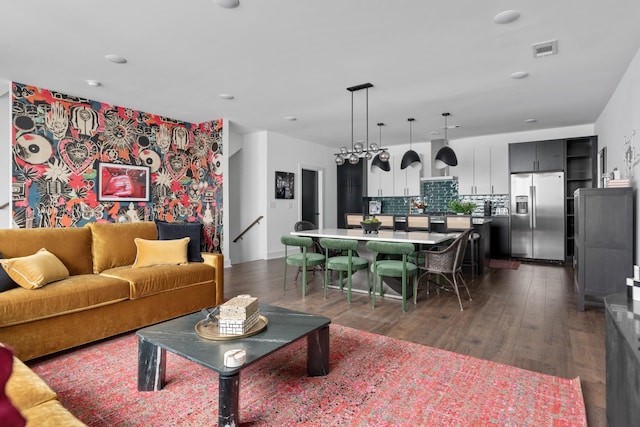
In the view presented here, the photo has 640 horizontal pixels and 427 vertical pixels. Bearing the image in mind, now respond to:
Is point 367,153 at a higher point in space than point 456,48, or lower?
lower

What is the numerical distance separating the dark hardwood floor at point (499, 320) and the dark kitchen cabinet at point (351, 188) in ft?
13.5

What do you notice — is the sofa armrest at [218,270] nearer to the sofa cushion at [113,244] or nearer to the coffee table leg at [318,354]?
the sofa cushion at [113,244]

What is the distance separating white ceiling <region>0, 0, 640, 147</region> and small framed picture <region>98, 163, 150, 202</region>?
972mm

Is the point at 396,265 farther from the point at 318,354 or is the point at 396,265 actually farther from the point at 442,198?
the point at 442,198

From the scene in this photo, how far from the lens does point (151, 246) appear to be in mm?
3645

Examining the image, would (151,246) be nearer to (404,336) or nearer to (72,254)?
(72,254)

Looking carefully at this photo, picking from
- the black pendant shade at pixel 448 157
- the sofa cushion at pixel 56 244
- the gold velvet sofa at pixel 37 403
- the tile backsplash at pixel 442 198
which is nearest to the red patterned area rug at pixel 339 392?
the gold velvet sofa at pixel 37 403

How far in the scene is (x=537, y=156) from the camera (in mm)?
6875

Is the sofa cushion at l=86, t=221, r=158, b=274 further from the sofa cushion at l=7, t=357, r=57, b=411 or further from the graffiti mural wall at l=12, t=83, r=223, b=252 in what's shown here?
the sofa cushion at l=7, t=357, r=57, b=411

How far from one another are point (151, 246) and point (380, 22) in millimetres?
3013

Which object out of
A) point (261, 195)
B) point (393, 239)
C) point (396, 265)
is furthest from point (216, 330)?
point (261, 195)

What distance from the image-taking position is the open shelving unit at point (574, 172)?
6.62 metres

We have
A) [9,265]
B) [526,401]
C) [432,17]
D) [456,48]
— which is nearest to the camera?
[526,401]

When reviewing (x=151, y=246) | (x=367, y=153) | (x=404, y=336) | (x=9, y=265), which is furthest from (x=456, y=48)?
(x=9, y=265)
